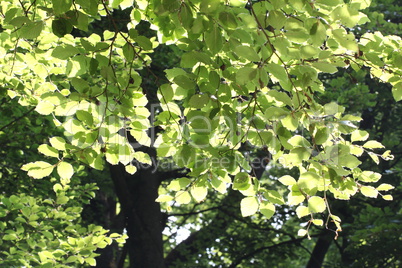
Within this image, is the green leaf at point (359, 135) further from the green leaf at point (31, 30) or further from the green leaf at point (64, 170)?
the green leaf at point (31, 30)

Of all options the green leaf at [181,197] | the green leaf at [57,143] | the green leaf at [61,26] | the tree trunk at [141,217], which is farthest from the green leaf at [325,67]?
the tree trunk at [141,217]

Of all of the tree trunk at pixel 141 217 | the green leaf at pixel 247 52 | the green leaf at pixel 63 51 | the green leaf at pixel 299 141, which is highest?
the tree trunk at pixel 141 217

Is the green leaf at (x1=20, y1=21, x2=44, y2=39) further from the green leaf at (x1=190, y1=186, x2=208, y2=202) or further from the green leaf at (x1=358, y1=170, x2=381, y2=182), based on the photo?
the green leaf at (x1=358, y1=170, x2=381, y2=182)

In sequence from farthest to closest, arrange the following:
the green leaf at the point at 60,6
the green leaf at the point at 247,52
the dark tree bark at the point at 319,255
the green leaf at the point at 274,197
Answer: the dark tree bark at the point at 319,255
the green leaf at the point at 274,197
the green leaf at the point at 60,6
the green leaf at the point at 247,52

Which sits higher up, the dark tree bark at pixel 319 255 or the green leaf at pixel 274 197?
the dark tree bark at pixel 319 255

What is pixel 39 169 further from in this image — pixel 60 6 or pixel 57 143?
pixel 60 6

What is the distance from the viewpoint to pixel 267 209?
2.64 meters

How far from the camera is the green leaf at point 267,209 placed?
2621 millimetres

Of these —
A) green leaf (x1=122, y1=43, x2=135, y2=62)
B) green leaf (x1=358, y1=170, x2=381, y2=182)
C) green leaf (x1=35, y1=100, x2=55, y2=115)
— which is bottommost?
green leaf (x1=358, y1=170, x2=381, y2=182)

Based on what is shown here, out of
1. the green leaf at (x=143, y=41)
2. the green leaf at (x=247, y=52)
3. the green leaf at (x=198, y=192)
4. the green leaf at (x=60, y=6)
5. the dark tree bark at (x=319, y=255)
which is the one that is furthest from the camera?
the dark tree bark at (x=319, y=255)

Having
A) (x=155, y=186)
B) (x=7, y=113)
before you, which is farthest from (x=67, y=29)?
(x=155, y=186)

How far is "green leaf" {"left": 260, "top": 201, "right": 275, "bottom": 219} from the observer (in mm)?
2621

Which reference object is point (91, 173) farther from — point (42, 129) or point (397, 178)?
point (397, 178)

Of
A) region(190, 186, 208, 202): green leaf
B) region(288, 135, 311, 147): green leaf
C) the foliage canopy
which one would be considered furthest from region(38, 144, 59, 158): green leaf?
region(288, 135, 311, 147): green leaf
